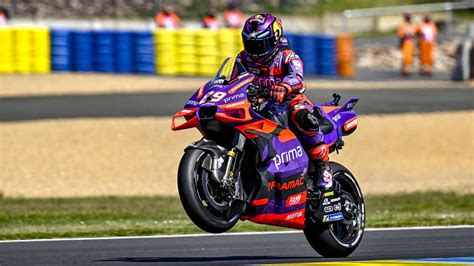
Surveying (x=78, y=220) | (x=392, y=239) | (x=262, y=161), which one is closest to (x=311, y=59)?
(x=78, y=220)

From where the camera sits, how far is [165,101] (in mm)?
25844

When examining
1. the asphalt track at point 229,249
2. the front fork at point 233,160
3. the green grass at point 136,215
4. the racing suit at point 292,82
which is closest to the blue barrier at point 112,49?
the green grass at point 136,215

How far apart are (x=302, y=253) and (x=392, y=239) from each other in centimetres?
119

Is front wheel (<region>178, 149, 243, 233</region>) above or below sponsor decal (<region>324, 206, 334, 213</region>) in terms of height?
above

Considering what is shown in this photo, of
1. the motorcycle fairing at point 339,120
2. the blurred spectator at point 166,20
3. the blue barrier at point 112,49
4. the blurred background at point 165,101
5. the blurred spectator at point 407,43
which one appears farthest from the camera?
the blurred spectator at point 407,43

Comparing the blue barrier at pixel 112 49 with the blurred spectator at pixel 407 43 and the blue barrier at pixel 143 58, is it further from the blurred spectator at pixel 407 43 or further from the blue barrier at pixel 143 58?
the blurred spectator at pixel 407 43

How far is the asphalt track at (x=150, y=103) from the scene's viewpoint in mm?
24094

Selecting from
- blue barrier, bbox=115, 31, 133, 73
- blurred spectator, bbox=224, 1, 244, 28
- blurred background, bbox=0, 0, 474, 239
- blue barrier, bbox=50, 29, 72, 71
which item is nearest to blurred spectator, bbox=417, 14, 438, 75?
blurred background, bbox=0, 0, 474, 239

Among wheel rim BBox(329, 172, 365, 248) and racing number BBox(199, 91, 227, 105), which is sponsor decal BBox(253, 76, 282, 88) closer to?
racing number BBox(199, 91, 227, 105)

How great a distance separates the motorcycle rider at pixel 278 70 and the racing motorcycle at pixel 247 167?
11 cm

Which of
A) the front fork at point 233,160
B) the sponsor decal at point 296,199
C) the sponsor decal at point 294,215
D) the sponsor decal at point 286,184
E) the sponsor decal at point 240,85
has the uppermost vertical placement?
the sponsor decal at point 240,85

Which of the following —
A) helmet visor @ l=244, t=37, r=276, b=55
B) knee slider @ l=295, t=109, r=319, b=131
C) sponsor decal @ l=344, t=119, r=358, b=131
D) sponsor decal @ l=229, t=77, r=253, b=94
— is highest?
helmet visor @ l=244, t=37, r=276, b=55

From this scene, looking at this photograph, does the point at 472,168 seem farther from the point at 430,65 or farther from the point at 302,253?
the point at 430,65

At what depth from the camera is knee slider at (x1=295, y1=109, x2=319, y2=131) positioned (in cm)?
884
